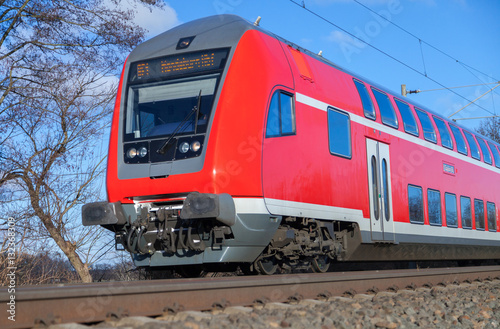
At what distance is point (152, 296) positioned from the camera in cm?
485

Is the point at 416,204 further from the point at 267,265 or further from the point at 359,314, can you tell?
the point at 359,314

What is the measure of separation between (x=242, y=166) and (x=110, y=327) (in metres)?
3.63

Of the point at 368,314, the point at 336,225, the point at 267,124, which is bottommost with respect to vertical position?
the point at 368,314

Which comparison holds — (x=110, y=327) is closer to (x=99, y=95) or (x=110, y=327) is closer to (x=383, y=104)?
(x=383, y=104)

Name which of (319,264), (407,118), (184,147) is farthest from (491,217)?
(184,147)

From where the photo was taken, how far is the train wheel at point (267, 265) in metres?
8.41

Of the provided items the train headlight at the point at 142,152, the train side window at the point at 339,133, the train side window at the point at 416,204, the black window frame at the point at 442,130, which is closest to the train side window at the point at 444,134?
the black window frame at the point at 442,130

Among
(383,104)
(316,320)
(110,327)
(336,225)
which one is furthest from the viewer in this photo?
(383,104)

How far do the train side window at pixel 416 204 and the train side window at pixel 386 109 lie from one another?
4.22 ft

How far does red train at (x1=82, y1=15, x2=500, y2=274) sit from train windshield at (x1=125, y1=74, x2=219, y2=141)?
2 centimetres

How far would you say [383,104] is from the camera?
11047mm

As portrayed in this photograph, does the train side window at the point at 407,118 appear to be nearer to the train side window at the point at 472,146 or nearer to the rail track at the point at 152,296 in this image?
the train side window at the point at 472,146

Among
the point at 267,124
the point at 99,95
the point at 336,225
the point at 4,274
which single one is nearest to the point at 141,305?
the point at 267,124

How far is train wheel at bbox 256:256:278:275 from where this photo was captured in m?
8.41
